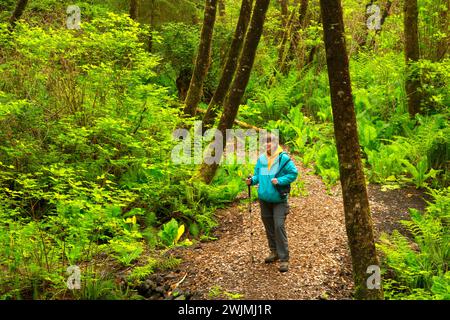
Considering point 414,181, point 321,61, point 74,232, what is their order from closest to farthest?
1. point 74,232
2. point 414,181
3. point 321,61

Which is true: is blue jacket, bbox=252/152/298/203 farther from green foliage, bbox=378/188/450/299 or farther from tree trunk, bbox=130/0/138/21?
tree trunk, bbox=130/0/138/21

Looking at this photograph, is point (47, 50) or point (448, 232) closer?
point (448, 232)

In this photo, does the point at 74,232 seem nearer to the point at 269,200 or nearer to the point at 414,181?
the point at 269,200

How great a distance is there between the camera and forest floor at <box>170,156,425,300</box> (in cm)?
611

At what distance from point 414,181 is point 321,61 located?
26.5 feet

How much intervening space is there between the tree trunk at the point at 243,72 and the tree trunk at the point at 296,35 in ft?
25.9

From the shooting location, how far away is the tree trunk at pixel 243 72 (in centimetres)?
835

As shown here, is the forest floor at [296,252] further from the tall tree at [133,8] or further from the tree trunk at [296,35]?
the tree trunk at [296,35]

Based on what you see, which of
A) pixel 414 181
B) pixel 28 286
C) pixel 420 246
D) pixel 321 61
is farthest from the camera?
pixel 321 61

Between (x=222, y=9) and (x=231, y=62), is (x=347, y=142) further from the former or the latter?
(x=222, y=9)

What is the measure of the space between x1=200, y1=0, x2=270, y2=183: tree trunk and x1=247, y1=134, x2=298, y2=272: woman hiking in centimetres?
256

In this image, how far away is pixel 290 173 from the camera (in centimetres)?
625

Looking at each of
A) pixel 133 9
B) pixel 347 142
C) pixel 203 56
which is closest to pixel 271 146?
pixel 347 142

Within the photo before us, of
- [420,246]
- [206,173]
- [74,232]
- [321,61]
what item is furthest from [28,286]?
[321,61]
